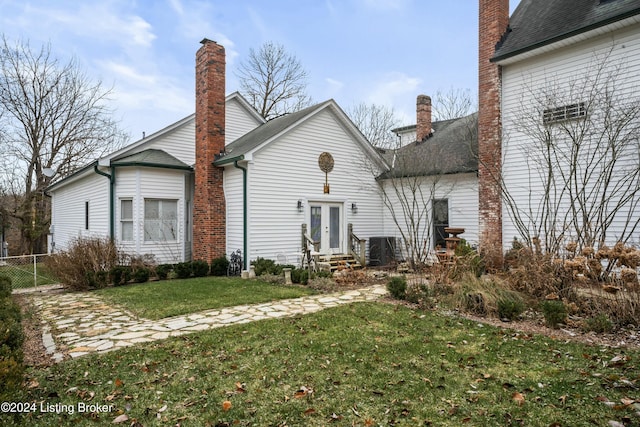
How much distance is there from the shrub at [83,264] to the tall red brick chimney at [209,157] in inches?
109

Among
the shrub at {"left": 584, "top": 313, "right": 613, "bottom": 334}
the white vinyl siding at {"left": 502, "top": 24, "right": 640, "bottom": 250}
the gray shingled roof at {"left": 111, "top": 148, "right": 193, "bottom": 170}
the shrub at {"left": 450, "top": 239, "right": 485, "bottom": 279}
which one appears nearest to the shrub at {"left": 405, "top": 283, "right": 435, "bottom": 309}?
the shrub at {"left": 450, "top": 239, "right": 485, "bottom": 279}

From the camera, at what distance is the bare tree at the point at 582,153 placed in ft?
27.4

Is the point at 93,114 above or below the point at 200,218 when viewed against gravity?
above

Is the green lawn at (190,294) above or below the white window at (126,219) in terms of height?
below

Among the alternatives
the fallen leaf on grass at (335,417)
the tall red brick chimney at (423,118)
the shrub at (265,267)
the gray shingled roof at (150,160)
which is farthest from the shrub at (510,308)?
the tall red brick chimney at (423,118)

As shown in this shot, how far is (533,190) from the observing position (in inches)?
417

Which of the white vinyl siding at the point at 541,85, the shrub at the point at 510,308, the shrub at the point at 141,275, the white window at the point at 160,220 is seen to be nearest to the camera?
the shrub at the point at 510,308

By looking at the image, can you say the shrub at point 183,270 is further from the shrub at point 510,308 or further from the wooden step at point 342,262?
the shrub at point 510,308

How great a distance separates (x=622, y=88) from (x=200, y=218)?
12.0 m

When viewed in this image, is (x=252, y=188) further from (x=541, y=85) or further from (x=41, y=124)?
(x=41, y=124)

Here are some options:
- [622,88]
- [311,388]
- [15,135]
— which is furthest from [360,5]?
[15,135]

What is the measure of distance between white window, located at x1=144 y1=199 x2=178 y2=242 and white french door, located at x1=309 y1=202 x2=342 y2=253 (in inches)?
187

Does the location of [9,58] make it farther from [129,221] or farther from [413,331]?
[413,331]

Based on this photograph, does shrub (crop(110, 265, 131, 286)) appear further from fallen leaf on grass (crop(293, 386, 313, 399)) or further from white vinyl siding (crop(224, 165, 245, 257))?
fallen leaf on grass (crop(293, 386, 313, 399))
